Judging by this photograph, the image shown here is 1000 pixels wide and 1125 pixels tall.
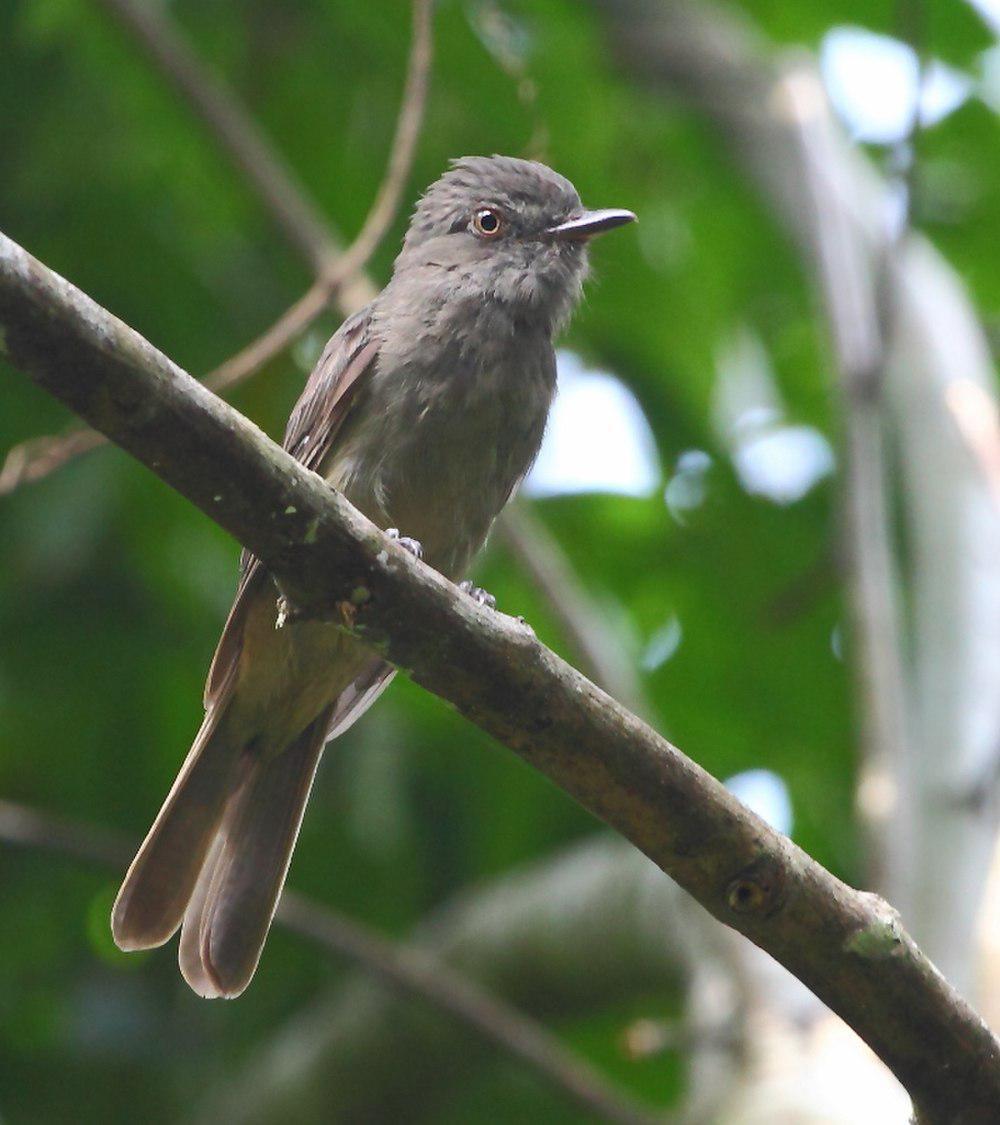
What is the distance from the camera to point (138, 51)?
5184mm

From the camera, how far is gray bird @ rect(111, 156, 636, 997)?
3732mm

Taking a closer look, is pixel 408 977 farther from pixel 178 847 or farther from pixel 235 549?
pixel 235 549

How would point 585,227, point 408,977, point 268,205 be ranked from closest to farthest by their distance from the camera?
1. point 585,227
2. point 408,977
3. point 268,205

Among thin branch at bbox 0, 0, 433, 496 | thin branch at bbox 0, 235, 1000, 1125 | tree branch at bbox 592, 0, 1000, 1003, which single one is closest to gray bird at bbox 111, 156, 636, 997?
thin branch at bbox 0, 0, 433, 496

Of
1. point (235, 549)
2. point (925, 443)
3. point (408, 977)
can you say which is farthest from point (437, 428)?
point (235, 549)

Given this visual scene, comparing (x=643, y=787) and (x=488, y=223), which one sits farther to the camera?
(x=488, y=223)

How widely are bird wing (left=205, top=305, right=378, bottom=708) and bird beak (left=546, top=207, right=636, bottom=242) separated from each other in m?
0.59

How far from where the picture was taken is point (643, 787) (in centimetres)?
261

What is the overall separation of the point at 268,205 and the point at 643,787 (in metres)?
2.97

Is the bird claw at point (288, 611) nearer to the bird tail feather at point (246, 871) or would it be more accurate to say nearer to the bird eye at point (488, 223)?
the bird tail feather at point (246, 871)

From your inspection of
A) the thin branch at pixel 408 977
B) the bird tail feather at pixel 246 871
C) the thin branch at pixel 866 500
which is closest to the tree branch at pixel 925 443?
the thin branch at pixel 866 500

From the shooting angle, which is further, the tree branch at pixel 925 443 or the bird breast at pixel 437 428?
the tree branch at pixel 925 443

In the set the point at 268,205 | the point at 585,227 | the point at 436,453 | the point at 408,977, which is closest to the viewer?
the point at 436,453

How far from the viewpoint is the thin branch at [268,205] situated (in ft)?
13.4
